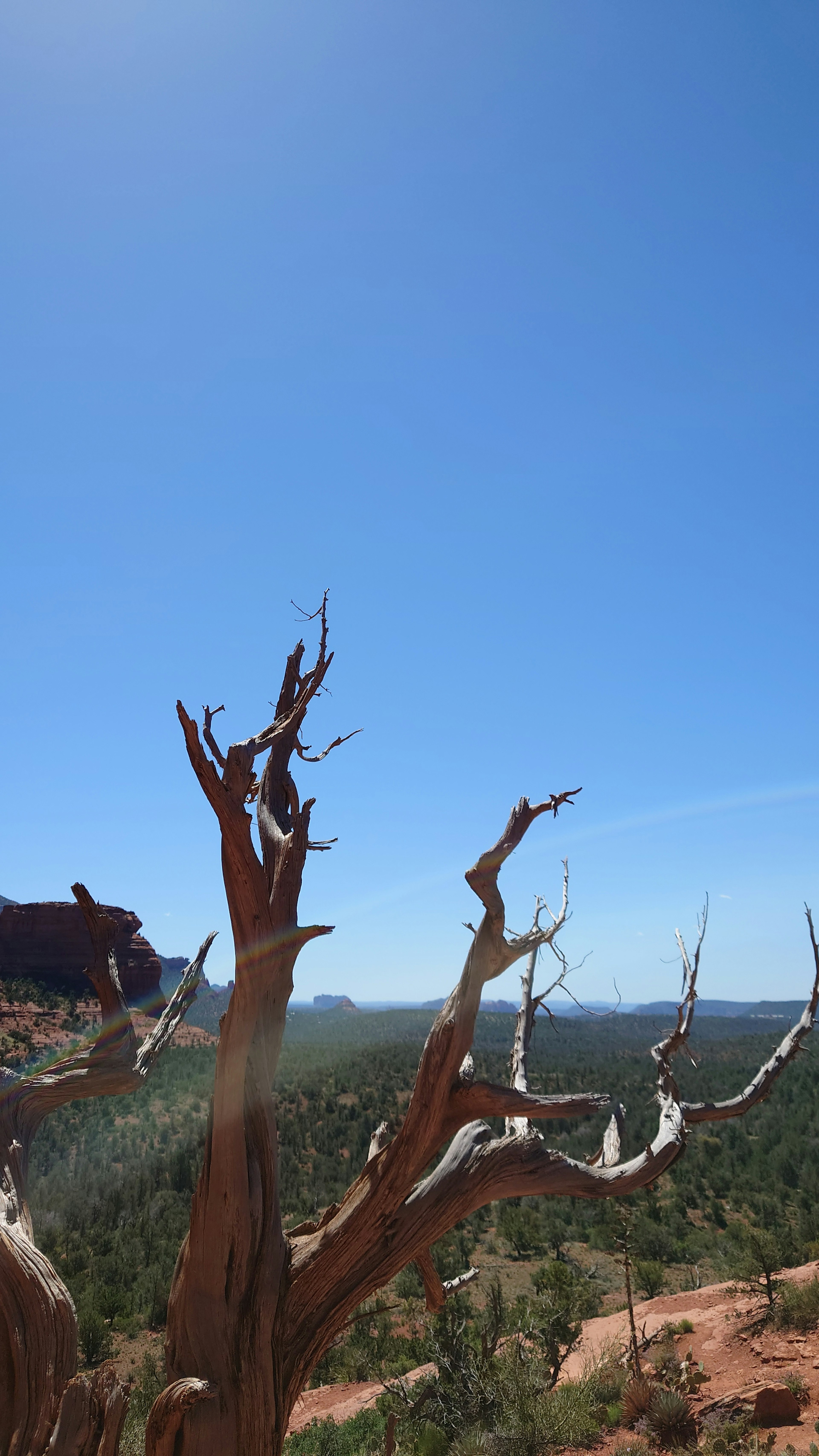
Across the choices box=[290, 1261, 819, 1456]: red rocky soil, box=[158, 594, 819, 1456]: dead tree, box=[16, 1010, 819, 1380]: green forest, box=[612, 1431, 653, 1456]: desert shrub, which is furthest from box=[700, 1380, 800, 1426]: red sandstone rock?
box=[158, 594, 819, 1456]: dead tree

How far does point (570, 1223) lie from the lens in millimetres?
23312

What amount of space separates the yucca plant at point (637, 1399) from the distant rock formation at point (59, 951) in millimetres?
46351

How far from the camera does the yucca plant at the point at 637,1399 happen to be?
1044cm

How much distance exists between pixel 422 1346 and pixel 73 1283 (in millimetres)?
8407

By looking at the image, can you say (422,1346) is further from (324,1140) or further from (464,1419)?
(324,1140)

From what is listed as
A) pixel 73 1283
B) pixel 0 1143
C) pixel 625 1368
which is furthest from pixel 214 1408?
pixel 73 1283

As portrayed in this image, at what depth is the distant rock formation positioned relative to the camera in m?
53.1

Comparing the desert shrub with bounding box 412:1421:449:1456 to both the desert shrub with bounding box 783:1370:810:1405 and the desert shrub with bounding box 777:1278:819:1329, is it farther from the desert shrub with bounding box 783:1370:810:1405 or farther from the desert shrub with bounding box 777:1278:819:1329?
the desert shrub with bounding box 777:1278:819:1329

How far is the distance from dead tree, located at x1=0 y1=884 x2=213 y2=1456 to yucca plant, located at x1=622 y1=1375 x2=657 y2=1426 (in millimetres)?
9416

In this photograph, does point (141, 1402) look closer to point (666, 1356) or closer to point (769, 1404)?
point (666, 1356)

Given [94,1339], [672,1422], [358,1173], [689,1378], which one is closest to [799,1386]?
[689,1378]

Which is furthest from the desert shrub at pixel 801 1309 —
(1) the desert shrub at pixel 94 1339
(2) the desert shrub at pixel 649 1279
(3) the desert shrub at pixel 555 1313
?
(1) the desert shrub at pixel 94 1339

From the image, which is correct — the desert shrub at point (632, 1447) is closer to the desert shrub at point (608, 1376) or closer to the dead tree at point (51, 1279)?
the desert shrub at point (608, 1376)

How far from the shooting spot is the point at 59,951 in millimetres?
56031
